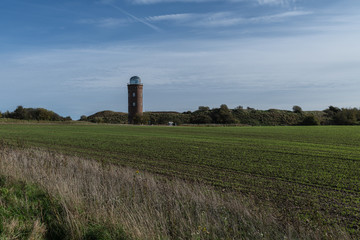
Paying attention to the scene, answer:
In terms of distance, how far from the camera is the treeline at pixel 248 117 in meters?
88.9

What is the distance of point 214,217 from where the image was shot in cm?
610

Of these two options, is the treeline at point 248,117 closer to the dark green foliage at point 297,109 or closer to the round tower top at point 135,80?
the dark green foliage at point 297,109

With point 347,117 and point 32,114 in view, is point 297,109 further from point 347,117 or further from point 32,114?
point 32,114

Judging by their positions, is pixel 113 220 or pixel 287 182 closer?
pixel 113 220

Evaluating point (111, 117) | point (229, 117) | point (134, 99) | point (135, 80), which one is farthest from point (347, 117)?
point (111, 117)

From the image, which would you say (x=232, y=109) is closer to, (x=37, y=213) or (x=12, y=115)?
(x=12, y=115)

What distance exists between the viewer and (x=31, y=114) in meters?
88.8

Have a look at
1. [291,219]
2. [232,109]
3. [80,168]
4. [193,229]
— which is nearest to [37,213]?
[193,229]

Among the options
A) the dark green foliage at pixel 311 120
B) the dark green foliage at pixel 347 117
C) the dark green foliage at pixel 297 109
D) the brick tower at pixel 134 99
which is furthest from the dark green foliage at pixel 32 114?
the dark green foliage at pixel 297 109

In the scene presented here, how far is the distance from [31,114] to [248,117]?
72.5m

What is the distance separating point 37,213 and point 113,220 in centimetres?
199

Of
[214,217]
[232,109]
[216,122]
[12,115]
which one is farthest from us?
[232,109]

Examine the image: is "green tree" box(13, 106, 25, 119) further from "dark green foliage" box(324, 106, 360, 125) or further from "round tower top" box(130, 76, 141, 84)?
"dark green foliage" box(324, 106, 360, 125)

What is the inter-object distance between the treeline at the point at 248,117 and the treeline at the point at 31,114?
1308 cm
